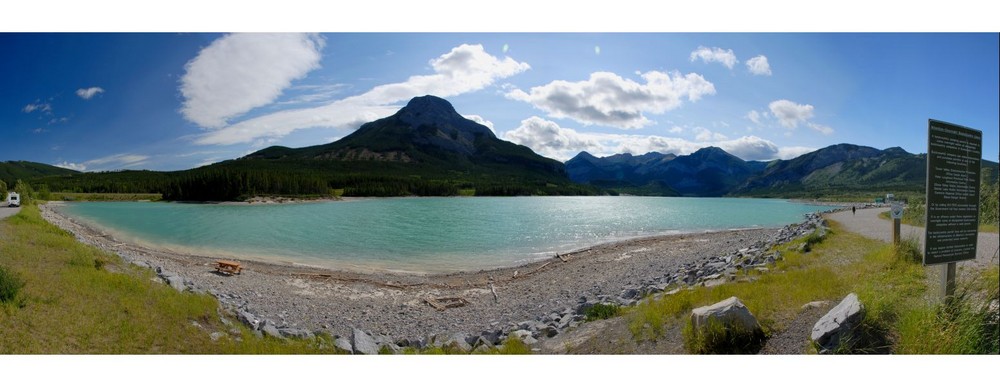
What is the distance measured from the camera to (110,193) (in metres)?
48.4

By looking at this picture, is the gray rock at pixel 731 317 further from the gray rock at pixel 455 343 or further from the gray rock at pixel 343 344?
the gray rock at pixel 343 344

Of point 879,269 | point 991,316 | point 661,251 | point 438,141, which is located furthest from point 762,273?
point 438,141

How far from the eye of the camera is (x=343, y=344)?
23.6ft

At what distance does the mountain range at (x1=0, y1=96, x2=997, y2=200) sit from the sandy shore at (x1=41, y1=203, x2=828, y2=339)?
254 inches

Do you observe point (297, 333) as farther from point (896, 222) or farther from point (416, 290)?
point (896, 222)

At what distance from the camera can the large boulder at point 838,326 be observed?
4.82 m

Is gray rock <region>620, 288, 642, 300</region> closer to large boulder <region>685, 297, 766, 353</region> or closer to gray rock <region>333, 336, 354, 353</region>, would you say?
large boulder <region>685, 297, 766, 353</region>

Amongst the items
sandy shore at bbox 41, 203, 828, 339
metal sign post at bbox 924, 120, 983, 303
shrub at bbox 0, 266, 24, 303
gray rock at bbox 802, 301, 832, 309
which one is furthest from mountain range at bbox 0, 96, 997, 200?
shrub at bbox 0, 266, 24, 303

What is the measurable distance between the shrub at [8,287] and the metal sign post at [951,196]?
42.0 feet

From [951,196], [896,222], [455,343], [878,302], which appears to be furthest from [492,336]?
[896,222]

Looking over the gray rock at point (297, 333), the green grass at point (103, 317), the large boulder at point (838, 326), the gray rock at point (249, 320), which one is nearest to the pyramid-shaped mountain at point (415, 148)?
the green grass at point (103, 317)

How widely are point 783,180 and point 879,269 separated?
115 m

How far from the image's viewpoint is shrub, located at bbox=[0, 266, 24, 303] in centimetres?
587
